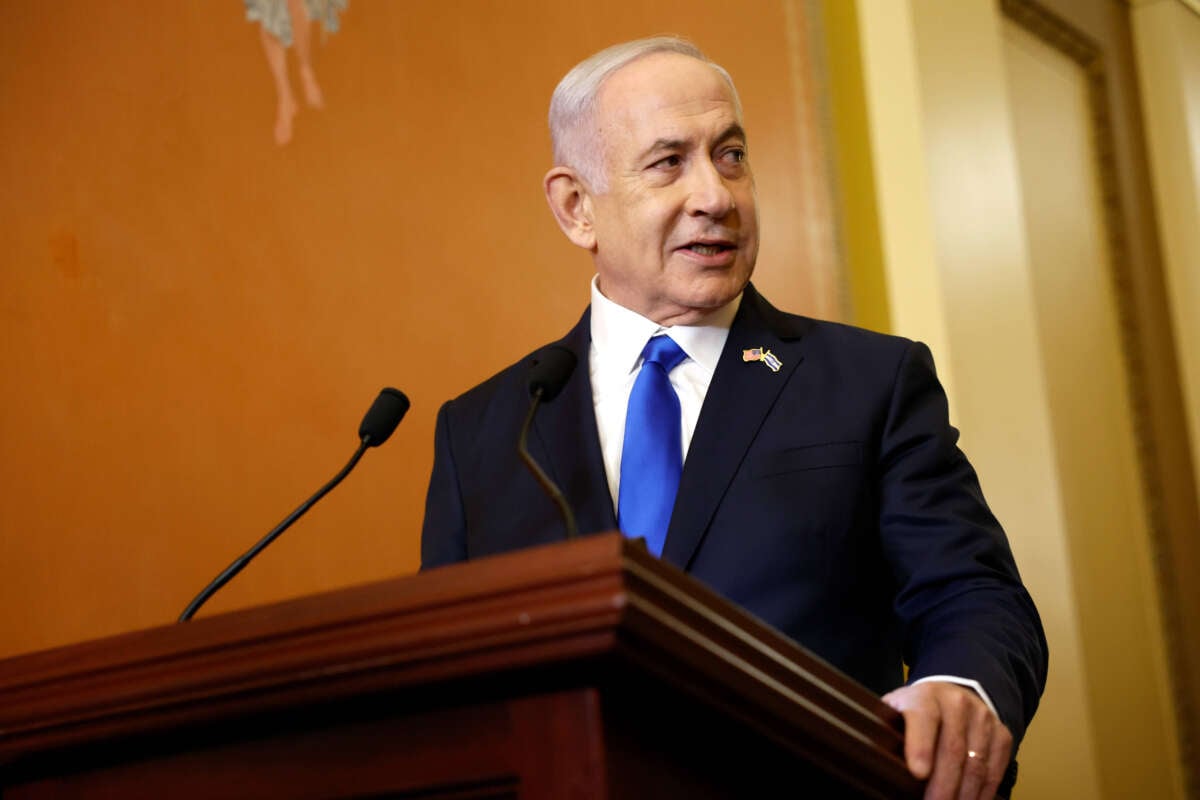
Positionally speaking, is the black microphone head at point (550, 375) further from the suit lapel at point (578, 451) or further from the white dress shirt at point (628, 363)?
the white dress shirt at point (628, 363)

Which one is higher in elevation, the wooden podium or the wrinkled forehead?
the wrinkled forehead

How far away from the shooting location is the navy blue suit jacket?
1501 millimetres

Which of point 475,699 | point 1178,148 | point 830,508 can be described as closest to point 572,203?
point 830,508

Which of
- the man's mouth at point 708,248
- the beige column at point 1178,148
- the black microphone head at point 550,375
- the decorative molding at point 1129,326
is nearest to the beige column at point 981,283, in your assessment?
the decorative molding at point 1129,326

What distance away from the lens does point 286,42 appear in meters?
2.70

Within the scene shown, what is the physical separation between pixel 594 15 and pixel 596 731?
2.24m

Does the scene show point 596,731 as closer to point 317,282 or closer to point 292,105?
point 317,282

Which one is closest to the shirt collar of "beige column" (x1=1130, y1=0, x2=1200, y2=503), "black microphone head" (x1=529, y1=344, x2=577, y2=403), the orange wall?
"black microphone head" (x1=529, y1=344, x2=577, y2=403)

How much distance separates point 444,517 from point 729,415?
430 millimetres

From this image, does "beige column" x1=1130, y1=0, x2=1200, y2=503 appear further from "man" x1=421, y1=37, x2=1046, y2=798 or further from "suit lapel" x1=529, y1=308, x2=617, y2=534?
"suit lapel" x1=529, y1=308, x2=617, y2=534

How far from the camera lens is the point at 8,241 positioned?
2.45 meters

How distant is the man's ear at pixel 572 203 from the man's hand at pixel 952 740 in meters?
0.98

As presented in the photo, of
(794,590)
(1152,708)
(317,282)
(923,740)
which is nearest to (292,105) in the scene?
(317,282)

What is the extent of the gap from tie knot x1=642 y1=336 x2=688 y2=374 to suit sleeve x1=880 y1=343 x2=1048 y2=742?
0.28 m
